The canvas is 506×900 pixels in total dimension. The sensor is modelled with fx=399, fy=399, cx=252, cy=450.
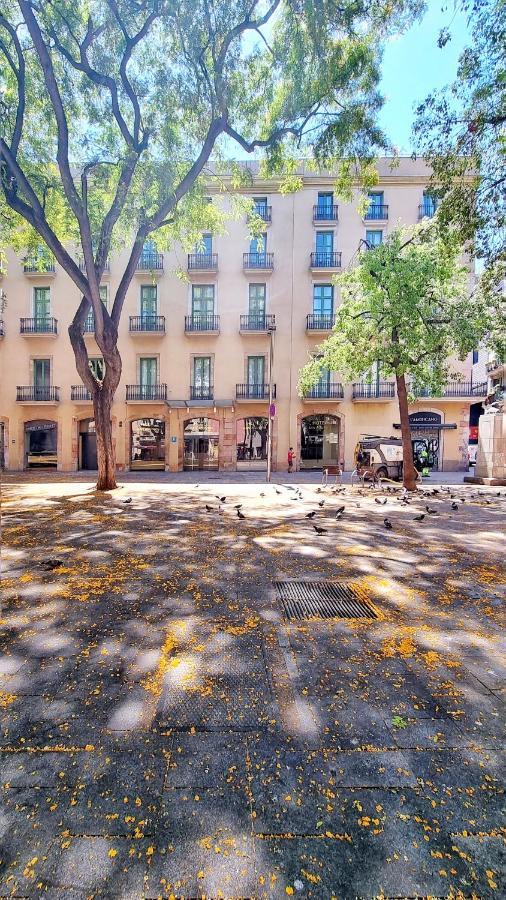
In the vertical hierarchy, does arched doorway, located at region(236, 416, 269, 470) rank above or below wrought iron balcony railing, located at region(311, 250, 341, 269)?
below

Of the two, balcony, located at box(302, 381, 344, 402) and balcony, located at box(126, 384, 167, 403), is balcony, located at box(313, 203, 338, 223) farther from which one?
balcony, located at box(126, 384, 167, 403)

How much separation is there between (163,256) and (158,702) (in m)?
26.5

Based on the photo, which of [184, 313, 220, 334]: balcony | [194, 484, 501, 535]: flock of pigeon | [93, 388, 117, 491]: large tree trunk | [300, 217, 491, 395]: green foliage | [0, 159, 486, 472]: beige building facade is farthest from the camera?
[0, 159, 486, 472]: beige building facade

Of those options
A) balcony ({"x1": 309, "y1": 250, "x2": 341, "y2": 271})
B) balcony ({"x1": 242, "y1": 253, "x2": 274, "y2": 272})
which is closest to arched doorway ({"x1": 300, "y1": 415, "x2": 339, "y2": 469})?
balcony ({"x1": 309, "y1": 250, "x2": 341, "y2": 271})

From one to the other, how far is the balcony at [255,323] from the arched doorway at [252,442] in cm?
531

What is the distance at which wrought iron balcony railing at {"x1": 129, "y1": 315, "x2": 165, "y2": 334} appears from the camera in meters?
24.4

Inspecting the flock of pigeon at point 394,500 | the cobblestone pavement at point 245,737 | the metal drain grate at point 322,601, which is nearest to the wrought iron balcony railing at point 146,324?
the flock of pigeon at point 394,500

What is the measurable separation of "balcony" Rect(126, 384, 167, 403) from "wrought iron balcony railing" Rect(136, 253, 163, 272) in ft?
22.8

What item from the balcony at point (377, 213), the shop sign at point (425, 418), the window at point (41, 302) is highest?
the balcony at point (377, 213)

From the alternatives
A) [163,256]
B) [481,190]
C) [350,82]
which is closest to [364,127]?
[350,82]

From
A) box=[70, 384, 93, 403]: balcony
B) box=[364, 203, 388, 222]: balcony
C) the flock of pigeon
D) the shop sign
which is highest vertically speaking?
box=[364, 203, 388, 222]: balcony

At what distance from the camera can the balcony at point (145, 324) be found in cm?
2439

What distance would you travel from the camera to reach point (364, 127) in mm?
9922

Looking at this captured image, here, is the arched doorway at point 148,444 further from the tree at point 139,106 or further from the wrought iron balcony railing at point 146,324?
the tree at point 139,106
